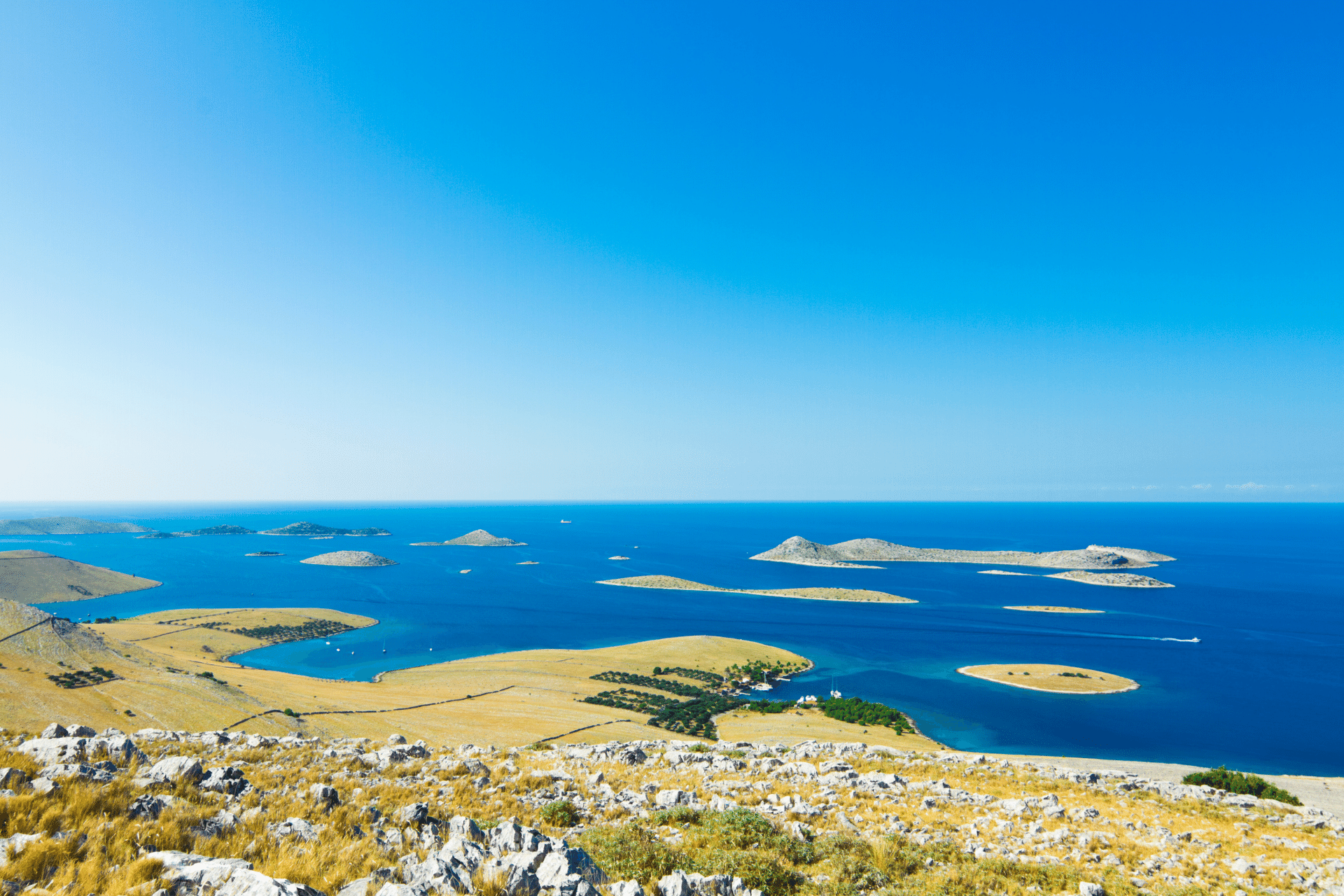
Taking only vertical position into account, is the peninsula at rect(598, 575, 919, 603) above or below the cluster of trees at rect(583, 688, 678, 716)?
below

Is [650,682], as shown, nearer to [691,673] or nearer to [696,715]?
[691,673]

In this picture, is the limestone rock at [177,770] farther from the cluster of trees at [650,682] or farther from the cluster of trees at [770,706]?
the cluster of trees at [650,682]

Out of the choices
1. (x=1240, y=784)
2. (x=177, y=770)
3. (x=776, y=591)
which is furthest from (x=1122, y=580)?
(x=177, y=770)

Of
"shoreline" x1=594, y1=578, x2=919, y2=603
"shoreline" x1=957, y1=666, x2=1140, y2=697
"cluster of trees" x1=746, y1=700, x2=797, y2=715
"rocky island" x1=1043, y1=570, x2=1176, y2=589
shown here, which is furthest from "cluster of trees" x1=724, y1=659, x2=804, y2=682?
"rocky island" x1=1043, y1=570, x2=1176, y2=589

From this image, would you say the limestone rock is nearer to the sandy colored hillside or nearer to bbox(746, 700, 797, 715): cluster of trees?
the sandy colored hillside

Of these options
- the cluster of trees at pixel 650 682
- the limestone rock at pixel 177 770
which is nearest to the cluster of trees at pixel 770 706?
the cluster of trees at pixel 650 682

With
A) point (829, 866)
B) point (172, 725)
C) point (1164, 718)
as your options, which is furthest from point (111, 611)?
point (1164, 718)
